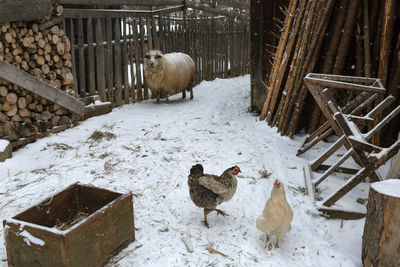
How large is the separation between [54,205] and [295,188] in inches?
106

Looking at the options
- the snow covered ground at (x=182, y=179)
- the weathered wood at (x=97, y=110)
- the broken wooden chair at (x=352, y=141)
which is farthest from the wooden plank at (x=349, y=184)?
the weathered wood at (x=97, y=110)

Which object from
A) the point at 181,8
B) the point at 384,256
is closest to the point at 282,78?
the point at 384,256

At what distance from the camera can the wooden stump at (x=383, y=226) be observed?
2736 mm

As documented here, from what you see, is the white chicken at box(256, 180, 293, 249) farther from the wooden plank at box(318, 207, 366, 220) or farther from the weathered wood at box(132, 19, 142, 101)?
the weathered wood at box(132, 19, 142, 101)

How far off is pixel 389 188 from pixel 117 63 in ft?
22.4

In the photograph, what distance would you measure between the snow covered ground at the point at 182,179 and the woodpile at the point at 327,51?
19.0 inches

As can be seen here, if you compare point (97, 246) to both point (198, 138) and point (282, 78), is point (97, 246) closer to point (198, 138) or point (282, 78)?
point (198, 138)

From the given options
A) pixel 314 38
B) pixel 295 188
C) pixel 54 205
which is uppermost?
pixel 314 38

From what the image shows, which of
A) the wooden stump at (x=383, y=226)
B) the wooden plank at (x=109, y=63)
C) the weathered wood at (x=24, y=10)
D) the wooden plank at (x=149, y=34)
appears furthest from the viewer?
the wooden plank at (x=149, y=34)

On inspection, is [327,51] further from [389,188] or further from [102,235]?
[102,235]

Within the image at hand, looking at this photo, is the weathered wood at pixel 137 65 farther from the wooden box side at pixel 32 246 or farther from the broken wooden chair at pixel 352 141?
the wooden box side at pixel 32 246

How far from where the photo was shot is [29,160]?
202 inches

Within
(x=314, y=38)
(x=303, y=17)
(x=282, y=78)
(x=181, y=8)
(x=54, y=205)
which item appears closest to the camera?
(x=54, y=205)

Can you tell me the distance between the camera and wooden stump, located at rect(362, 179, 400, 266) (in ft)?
8.98
